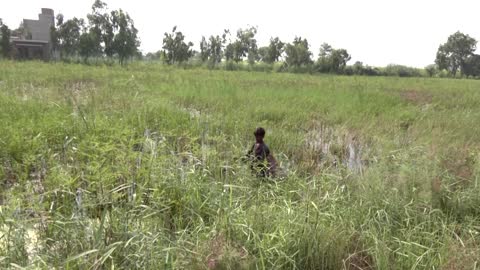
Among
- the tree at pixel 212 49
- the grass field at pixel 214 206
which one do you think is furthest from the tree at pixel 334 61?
the grass field at pixel 214 206

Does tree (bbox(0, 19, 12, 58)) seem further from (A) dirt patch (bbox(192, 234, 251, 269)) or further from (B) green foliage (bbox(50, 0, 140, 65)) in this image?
(A) dirt patch (bbox(192, 234, 251, 269))

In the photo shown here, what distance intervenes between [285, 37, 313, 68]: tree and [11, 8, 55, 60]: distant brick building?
91.9 feet

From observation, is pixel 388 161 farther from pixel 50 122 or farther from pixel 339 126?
pixel 50 122

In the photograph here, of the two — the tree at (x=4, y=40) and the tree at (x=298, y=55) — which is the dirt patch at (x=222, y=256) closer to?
the tree at (x=4, y=40)

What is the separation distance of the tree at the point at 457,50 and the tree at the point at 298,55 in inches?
1027

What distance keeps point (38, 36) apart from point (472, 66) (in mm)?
65297

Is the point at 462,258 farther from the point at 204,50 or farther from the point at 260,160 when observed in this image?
the point at 204,50

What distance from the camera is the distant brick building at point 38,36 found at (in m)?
35.8

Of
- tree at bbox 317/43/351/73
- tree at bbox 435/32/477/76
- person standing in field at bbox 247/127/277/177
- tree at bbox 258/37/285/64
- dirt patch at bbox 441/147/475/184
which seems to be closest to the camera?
person standing in field at bbox 247/127/277/177

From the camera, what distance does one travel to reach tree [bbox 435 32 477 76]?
5369 cm

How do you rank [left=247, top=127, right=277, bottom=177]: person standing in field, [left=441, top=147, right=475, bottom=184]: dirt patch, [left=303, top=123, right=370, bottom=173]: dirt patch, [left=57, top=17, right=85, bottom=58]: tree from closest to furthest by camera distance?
[left=247, top=127, right=277, bottom=177]: person standing in field < [left=441, top=147, right=475, bottom=184]: dirt patch < [left=303, top=123, right=370, bottom=173]: dirt patch < [left=57, top=17, right=85, bottom=58]: tree

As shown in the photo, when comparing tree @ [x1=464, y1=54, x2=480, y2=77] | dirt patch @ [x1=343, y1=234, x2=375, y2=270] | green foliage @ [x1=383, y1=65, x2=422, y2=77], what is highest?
tree @ [x1=464, y1=54, x2=480, y2=77]

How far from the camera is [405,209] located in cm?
294

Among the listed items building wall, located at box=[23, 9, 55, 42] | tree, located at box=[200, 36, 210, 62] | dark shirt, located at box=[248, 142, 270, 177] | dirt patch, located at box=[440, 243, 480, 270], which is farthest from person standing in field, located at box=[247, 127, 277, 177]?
building wall, located at box=[23, 9, 55, 42]
